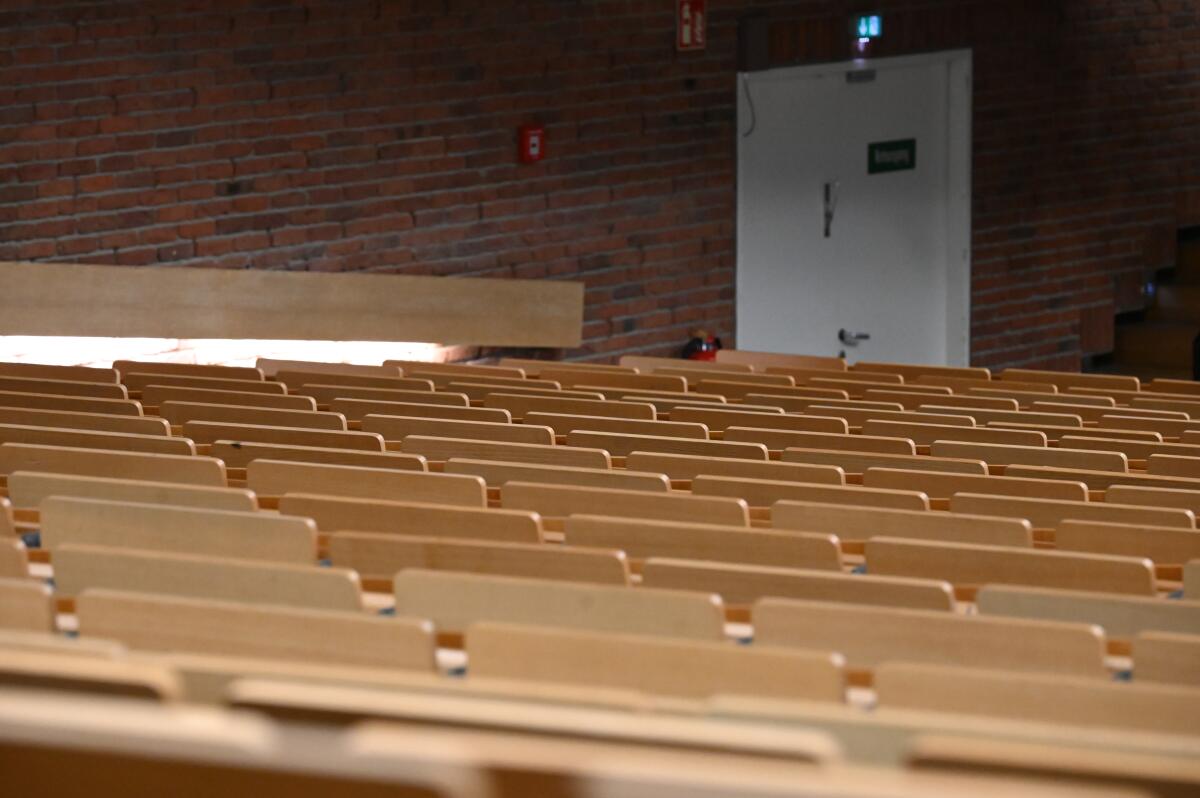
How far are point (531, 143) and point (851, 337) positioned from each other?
2.70 metres

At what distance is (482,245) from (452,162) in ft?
1.49

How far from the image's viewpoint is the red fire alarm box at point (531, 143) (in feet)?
29.5

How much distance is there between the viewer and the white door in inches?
402

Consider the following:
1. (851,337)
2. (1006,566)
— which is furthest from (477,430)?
(851,337)

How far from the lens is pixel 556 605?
2658mm

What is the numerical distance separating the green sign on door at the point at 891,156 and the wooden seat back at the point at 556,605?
822 cm

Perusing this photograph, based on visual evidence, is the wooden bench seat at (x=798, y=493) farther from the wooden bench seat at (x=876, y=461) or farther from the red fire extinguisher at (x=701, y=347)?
the red fire extinguisher at (x=701, y=347)

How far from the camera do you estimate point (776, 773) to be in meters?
1.44

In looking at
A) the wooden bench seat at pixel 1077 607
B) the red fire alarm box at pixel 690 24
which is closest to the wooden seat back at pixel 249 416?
the wooden bench seat at pixel 1077 607

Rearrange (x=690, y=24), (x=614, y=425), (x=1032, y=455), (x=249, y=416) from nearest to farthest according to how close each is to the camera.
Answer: (x=1032, y=455) < (x=249, y=416) < (x=614, y=425) < (x=690, y=24)

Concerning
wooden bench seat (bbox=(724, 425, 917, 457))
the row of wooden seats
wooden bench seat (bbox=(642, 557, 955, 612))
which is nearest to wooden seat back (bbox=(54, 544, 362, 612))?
the row of wooden seats

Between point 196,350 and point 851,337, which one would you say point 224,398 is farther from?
point 851,337

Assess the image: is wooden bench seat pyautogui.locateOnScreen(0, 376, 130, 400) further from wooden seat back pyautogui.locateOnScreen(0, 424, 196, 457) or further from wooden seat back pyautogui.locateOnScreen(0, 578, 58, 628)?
wooden seat back pyautogui.locateOnScreen(0, 578, 58, 628)

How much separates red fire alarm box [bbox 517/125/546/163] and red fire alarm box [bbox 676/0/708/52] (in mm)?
1086
